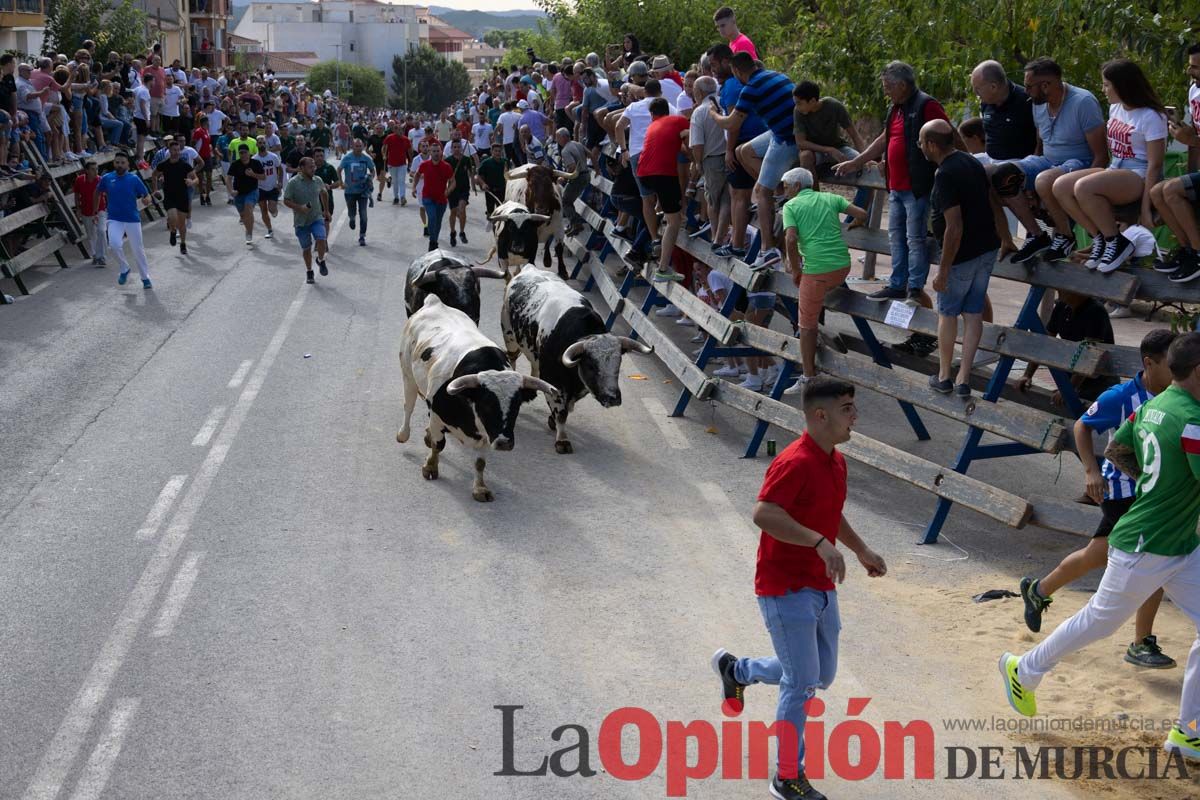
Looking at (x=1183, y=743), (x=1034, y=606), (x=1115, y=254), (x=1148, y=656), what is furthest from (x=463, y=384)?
(x=1183, y=743)

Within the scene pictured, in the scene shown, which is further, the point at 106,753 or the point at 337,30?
the point at 337,30

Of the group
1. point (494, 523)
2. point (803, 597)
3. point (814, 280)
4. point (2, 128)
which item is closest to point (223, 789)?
point (803, 597)

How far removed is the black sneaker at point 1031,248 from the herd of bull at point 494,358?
3.89 meters

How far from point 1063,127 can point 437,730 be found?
6.65 meters

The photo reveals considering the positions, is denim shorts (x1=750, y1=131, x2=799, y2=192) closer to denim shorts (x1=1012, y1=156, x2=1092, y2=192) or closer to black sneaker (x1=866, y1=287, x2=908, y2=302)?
black sneaker (x1=866, y1=287, x2=908, y2=302)

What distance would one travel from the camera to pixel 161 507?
10.8 meters

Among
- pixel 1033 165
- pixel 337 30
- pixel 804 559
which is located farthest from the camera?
pixel 337 30

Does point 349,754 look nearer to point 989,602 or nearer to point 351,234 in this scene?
point 989,602

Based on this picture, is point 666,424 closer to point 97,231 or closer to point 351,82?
point 97,231

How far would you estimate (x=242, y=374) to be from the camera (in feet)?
49.9

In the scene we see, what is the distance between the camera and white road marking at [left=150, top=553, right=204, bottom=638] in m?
8.48

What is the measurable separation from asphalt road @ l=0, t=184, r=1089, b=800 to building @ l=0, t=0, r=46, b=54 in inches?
1320

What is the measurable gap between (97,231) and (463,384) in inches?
561

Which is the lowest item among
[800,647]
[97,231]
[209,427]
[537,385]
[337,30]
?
[337,30]
